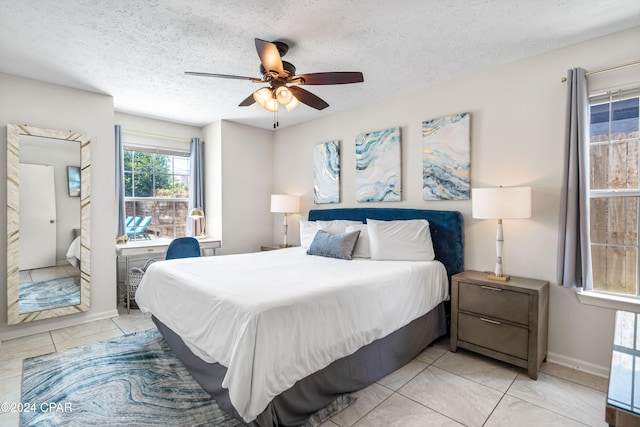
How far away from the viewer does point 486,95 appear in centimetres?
290

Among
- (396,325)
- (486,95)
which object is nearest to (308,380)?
(396,325)

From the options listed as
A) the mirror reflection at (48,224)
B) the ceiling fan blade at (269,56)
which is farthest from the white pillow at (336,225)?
the mirror reflection at (48,224)

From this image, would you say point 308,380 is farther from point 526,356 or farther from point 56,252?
point 56,252

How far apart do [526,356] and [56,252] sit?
452 cm

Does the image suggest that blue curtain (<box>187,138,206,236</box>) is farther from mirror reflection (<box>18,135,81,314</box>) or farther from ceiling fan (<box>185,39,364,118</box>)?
ceiling fan (<box>185,39,364,118</box>)

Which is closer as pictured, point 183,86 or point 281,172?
point 183,86

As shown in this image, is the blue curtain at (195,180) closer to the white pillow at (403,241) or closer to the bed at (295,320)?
the bed at (295,320)

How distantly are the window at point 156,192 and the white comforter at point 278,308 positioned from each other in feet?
6.55

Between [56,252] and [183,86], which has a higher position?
[183,86]

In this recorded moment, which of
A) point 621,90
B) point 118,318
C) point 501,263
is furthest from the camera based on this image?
point 118,318

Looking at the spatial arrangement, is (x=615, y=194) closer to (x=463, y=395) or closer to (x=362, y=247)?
(x=463, y=395)

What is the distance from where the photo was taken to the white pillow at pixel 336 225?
355cm

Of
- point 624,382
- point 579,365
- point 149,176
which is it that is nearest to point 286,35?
point 624,382

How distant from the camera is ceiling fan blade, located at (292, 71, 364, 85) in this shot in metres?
2.21
